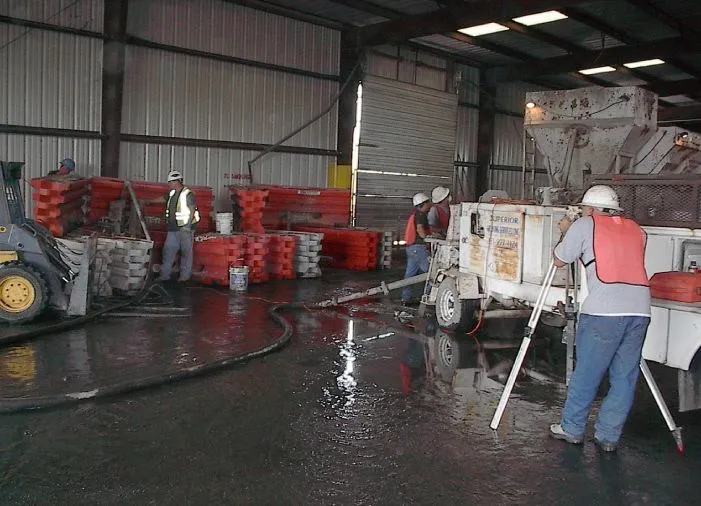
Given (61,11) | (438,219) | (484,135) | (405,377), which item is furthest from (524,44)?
(405,377)

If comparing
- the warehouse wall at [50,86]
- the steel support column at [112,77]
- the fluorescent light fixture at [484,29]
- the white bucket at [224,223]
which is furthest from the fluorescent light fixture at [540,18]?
the warehouse wall at [50,86]

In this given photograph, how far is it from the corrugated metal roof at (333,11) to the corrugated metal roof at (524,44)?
3.39 meters

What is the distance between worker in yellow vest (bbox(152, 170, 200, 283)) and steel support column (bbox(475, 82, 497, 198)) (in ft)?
41.6

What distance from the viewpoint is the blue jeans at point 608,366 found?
497 centimetres

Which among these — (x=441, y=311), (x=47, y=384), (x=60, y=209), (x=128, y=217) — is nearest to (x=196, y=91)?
(x=128, y=217)

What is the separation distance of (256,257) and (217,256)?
2.63 feet

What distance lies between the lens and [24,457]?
4637 mm

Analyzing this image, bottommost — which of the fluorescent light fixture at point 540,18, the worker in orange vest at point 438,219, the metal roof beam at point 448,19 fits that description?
the worker in orange vest at point 438,219

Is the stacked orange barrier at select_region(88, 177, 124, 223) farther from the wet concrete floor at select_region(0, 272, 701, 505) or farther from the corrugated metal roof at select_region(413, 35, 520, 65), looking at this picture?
the corrugated metal roof at select_region(413, 35, 520, 65)

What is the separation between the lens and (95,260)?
10062 millimetres

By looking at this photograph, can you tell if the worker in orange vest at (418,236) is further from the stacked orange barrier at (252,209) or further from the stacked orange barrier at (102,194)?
the stacked orange barrier at (102,194)

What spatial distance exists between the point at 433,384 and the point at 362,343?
1899mm

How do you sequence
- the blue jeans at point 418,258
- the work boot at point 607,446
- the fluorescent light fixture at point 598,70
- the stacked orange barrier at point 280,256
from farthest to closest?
the fluorescent light fixture at point 598,70 → the stacked orange barrier at point 280,256 → the blue jeans at point 418,258 → the work boot at point 607,446

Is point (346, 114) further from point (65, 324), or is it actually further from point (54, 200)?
point (65, 324)
